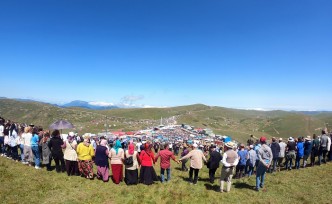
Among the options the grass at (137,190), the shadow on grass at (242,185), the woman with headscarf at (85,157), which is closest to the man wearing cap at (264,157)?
the shadow on grass at (242,185)

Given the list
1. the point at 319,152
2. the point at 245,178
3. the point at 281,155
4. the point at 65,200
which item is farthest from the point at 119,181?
the point at 319,152

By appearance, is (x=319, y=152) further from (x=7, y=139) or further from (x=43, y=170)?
(x=7, y=139)

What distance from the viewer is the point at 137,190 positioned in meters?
11.0

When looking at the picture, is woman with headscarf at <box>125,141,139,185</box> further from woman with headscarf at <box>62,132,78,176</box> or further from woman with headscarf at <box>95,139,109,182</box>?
woman with headscarf at <box>62,132,78,176</box>

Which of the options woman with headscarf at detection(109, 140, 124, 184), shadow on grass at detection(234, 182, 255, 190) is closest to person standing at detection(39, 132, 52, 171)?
woman with headscarf at detection(109, 140, 124, 184)

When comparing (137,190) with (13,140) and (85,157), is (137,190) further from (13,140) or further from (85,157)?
(13,140)

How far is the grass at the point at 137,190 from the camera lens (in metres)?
9.80

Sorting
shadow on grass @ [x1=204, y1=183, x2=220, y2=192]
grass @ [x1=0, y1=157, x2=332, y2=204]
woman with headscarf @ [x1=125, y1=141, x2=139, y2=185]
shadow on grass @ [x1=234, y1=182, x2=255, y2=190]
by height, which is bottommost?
shadow on grass @ [x1=234, y1=182, x2=255, y2=190]

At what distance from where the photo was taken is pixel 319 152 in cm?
1698

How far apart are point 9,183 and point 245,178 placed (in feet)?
45.0

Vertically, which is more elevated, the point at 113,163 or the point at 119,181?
the point at 113,163

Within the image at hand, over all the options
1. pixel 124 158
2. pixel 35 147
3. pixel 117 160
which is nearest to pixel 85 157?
pixel 117 160

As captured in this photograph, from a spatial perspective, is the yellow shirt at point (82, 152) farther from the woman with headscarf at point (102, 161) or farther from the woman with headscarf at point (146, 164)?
the woman with headscarf at point (146, 164)

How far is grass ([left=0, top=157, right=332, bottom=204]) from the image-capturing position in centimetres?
980
